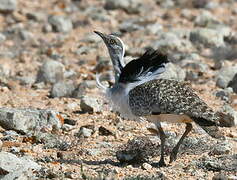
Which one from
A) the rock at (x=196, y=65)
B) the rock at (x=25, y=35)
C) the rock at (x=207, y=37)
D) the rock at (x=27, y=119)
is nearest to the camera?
the rock at (x=27, y=119)

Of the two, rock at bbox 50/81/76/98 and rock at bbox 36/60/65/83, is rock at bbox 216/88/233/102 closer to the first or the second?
rock at bbox 50/81/76/98

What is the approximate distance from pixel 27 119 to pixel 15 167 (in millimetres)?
2303

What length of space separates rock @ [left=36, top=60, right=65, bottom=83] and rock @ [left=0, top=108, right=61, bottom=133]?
311cm

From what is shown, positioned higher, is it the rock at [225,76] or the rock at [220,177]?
the rock at [220,177]

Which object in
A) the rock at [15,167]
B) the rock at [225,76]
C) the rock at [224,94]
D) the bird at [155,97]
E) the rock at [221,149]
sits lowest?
the rock at [225,76]

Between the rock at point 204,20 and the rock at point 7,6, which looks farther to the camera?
the rock at point 7,6

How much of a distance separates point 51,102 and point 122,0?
933 cm

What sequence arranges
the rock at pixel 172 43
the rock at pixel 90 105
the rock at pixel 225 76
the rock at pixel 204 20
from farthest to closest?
1. the rock at pixel 204 20
2. the rock at pixel 172 43
3. the rock at pixel 225 76
4. the rock at pixel 90 105

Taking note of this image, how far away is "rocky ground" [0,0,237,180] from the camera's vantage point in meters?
8.05

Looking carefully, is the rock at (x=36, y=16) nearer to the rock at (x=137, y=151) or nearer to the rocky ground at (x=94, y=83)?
the rocky ground at (x=94, y=83)

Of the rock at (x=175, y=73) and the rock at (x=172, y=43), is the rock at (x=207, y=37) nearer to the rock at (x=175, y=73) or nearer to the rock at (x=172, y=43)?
the rock at (x=172, y=43)

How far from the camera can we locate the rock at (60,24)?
1797cm

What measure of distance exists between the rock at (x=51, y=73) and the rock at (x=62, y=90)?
1054 millimetres

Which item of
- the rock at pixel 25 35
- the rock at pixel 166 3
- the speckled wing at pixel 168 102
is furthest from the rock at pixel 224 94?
the rock at pixel 166 3
